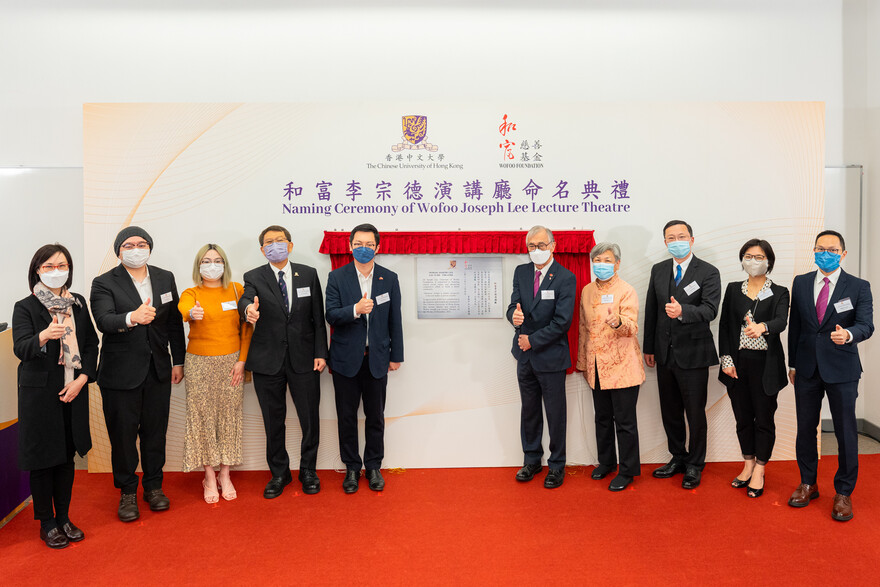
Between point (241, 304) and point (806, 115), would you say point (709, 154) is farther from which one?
point (241, 304)

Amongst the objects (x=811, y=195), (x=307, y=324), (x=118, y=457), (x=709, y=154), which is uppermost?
(x=709, y=154)

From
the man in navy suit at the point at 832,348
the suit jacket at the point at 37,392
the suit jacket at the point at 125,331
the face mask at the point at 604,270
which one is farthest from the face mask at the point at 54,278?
the man in navy suit at the point at 832,348

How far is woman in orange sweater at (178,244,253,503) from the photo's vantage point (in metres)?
3.67

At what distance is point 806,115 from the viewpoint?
13.9ft

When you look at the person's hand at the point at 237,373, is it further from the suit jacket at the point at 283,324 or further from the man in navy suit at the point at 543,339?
the man in navy suit at the point at 543,339

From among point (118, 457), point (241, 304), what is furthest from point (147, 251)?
point (118, 457)

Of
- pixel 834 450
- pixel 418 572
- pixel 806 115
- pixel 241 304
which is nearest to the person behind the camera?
pixel 418 572

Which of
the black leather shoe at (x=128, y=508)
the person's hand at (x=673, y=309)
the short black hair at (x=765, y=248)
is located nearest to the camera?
the black leather shoe at (x=128, y=508)

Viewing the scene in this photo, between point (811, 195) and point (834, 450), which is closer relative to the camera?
point (811, 195)

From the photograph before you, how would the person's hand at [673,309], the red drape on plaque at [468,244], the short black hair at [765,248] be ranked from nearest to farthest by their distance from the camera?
the short black hair at [765,248] → the person's hand at [673,309] → the red drape on plaque at [468,244]

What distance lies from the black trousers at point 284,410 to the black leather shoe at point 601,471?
6.53ft

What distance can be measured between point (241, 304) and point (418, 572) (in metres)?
1.99

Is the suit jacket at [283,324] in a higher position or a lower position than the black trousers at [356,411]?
higher

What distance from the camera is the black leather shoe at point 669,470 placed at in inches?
160
